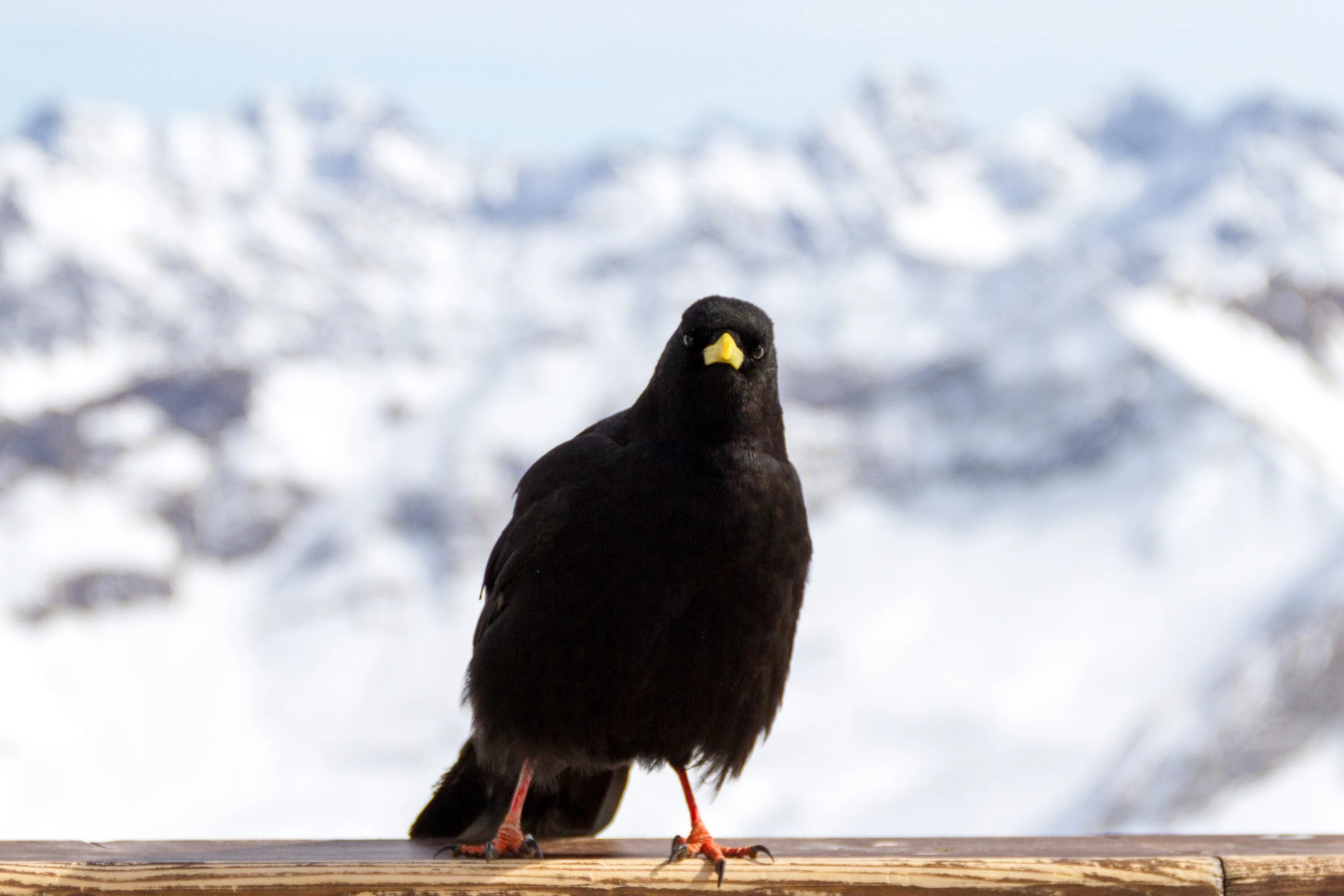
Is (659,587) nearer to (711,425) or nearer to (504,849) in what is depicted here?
(711,425)

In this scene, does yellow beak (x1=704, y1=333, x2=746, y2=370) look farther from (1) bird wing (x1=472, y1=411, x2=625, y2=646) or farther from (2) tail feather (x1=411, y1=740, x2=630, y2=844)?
(2) tail feather (x1=411, y1=740, x2=630, y2=844)

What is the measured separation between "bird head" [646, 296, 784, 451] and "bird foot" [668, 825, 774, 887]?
4.55ft

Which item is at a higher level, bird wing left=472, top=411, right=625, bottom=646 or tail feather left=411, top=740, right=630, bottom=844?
bird wing left=472, top=411, right=625, bottom=646

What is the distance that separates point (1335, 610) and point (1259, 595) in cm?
2646

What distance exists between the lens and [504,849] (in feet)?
17.3

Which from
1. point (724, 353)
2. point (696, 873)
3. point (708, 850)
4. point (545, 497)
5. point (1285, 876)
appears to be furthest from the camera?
point (545, 497)

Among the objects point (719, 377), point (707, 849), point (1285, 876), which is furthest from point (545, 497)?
point (1285, 876)

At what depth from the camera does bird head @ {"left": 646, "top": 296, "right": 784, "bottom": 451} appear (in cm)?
546

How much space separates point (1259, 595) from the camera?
627 ft

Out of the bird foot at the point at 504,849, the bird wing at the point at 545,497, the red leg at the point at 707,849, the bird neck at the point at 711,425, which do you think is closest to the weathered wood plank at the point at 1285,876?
the red leg at the point at 707,849

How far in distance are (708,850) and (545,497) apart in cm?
146

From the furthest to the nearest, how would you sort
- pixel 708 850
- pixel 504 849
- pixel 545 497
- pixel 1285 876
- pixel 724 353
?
pixel 545 497, pixel 724 353, pixel 504 849, pixel 708 850, pixel 1285 876

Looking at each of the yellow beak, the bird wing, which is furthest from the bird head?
the bird wing

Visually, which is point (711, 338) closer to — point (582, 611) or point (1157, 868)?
point (582, 611)
